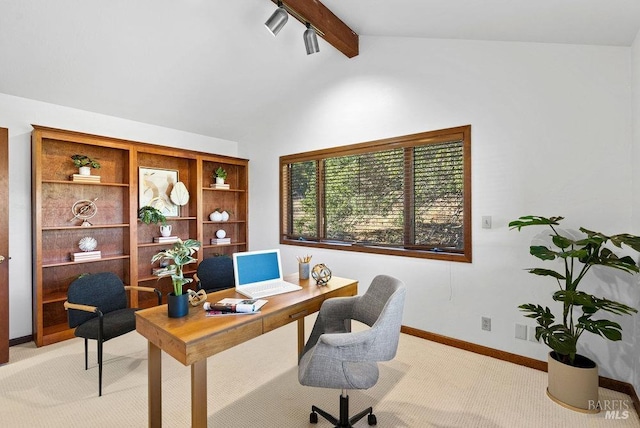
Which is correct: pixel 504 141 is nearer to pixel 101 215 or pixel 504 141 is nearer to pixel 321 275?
pixel 321 275

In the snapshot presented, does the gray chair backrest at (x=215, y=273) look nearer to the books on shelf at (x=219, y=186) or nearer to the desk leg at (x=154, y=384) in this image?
the books on shelf at (x=219, y=186)

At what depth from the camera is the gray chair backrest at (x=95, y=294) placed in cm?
254

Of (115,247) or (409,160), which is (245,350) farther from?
(409,160)

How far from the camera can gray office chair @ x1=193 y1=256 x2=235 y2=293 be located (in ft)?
11.7

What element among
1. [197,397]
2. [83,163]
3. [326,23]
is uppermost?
[326,23]

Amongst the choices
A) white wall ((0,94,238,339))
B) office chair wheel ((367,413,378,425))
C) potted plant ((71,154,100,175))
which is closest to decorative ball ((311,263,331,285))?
office chair wheel ((367,413,378,425))

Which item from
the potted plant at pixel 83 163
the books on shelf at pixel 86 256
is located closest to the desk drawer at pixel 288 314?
the books on shelf at pixel 86 256

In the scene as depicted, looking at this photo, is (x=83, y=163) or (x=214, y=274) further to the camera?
(x=214, y=274)

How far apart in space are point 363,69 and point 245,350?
3274 millimetres

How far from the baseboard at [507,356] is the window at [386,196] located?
0.81 metres

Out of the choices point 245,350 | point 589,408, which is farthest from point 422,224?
point 245,350

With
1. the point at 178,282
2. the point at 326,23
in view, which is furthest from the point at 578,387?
the point at 326,23

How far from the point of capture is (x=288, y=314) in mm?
1943

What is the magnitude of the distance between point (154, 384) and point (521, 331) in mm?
2830
